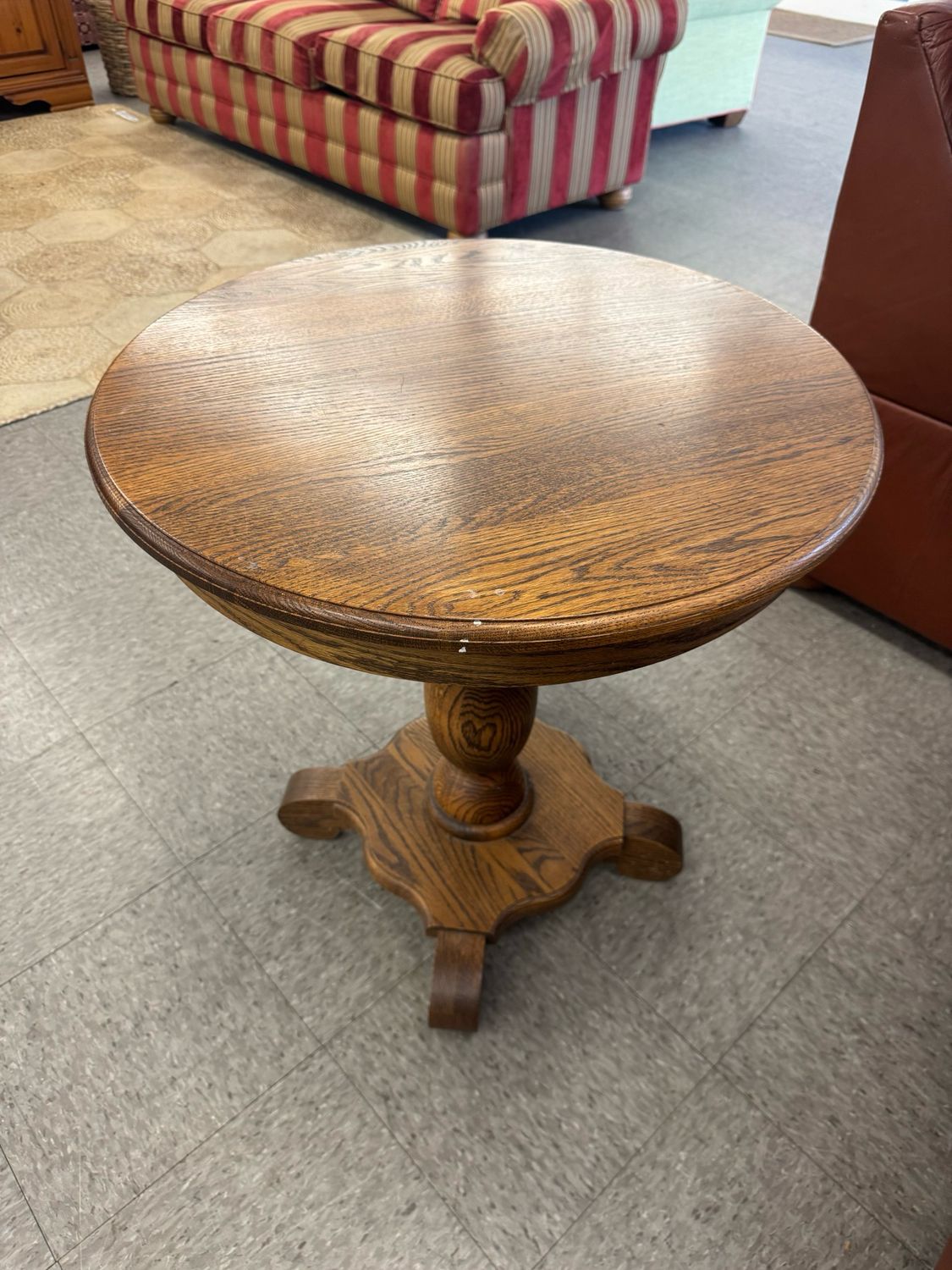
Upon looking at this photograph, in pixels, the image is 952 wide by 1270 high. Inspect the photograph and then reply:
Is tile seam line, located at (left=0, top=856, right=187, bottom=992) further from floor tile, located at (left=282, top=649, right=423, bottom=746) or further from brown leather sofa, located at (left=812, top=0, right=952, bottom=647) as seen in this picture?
brown leather sofa, located at (left=812, top=0, right=952, bottom=647)

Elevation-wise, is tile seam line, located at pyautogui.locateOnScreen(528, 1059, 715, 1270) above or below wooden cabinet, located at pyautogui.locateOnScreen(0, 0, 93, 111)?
below

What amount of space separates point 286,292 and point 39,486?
3.33ft

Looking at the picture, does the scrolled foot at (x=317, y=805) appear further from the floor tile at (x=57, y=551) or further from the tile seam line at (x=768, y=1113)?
the floor tile at (x=57, y=551)

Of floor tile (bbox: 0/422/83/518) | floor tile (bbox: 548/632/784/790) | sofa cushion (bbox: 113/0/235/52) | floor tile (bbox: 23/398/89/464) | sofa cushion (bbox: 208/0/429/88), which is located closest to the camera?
floor tile (bbox: 548/632/784/790)

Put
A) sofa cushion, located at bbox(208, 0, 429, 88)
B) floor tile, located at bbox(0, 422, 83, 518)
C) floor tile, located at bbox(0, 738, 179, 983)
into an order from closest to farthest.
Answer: floor tile, located at bbox(0, 738, 179, 983) → floor tile, located at bbox(0, 422, 83, 518) → sofa cushion, located at bbox(208, 0, 429, 88)

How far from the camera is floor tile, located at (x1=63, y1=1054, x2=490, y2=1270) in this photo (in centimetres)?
82

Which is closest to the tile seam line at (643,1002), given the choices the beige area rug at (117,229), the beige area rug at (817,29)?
the beige area rug at (117,229)

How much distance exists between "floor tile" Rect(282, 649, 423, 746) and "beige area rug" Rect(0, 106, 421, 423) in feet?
3.41

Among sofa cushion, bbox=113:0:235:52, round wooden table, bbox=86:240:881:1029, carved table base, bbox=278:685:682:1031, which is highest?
round wooden table, bbox=86:240:881:1029

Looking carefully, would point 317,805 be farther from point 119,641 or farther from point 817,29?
point 817,29

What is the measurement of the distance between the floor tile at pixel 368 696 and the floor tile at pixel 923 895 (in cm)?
66

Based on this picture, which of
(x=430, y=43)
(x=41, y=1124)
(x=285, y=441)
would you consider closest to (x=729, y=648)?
(x=285, y=441)

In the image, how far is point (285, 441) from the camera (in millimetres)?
725

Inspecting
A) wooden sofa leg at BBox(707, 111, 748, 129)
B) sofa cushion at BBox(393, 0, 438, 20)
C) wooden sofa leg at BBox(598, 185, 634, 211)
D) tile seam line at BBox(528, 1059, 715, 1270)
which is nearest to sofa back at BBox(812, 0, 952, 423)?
tile seam line at BBox(528, 1059, 715, 1270)
